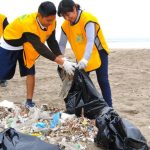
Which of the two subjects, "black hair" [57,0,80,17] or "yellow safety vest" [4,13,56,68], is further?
"yellow safety vest" [4,13,56,68]

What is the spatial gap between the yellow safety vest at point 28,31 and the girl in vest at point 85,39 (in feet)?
0.64

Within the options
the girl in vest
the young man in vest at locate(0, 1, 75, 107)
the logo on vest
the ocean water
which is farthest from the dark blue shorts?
the ocean water

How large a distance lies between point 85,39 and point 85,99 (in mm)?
637

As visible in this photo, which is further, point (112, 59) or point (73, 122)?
point (112, 59)

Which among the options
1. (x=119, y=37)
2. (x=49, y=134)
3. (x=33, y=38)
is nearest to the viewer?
(x=49, y=134)

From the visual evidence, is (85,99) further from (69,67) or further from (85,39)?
(85,39)

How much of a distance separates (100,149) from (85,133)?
0.27m

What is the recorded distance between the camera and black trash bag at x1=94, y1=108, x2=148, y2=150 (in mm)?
3569

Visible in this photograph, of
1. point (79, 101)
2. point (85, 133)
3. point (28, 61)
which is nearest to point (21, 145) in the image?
point (85, 133)

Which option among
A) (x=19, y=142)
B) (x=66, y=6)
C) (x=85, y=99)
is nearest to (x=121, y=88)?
(x=85, y=99)

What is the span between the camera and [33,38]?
4391 mm

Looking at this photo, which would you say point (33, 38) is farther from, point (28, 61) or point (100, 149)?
point (100, 149)

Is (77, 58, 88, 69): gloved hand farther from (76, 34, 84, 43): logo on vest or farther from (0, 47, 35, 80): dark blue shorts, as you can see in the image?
(0, 47, 35, 80): dark blue shorts

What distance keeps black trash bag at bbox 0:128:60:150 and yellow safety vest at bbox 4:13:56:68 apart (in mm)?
1332
